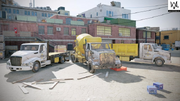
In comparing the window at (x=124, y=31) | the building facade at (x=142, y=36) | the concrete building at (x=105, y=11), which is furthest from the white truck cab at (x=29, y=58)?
the building facade at (x=142, y=36)

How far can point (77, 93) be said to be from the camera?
6.17m

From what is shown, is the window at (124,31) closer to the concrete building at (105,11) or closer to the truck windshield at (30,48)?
the concrete building at (105,11)

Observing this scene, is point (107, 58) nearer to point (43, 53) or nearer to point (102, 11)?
point (43, 53)

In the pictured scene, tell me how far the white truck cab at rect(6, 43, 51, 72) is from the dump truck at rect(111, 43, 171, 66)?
23.3 feet

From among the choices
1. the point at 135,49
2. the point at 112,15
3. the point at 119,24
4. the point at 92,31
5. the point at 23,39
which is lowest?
the point at 135,49

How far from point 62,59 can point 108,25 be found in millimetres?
21277

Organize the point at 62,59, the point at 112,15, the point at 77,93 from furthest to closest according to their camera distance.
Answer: the point at 112,15 < the point at 62,59 < the point at 77,93

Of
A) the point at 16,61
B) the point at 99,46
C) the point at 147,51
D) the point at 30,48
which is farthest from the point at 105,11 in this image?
the point at 16,61

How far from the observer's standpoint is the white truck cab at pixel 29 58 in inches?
385

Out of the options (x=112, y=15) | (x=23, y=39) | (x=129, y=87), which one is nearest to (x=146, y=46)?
(x=129, y=87)

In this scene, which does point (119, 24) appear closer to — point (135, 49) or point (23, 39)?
point (135, 49)

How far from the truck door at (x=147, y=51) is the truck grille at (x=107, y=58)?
19.1ft

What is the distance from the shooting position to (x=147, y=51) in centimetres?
1373

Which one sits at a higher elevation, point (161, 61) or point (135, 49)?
point (135, 49)
